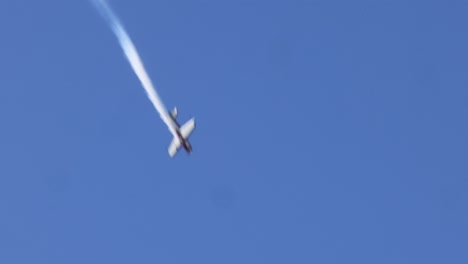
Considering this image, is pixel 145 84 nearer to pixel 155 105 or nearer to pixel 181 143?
pixel 155 105

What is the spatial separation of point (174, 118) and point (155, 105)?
637 centimetres

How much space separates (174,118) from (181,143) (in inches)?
74.4

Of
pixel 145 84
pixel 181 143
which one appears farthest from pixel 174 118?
Result: pixel 145 84

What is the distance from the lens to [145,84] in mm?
69938

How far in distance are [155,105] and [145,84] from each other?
3198 mm

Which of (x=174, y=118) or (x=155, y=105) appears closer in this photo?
(x=155, y=105)

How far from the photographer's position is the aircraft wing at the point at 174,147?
81.0m

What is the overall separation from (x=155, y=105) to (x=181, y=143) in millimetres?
7953

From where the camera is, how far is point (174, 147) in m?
82.1

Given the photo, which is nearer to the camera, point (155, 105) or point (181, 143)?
point (155, 105)

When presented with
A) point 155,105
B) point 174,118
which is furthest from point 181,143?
point 155,105

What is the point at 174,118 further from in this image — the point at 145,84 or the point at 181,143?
the point at 145,84

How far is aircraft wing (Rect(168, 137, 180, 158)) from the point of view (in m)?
81.0

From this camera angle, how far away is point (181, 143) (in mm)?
80688
